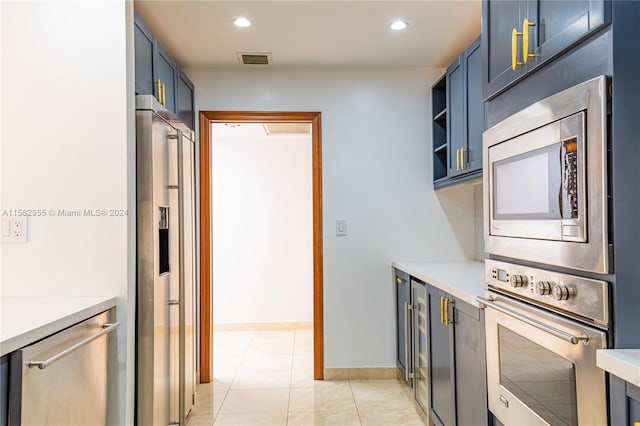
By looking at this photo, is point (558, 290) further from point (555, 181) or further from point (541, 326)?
point (555, 181)

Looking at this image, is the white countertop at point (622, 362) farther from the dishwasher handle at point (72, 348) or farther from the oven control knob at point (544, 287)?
the dishwasher handle at point (72, 348)

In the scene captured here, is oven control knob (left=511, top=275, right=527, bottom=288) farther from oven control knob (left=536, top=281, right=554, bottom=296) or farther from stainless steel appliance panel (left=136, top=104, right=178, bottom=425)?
stainless steel appliance panel (left=136, top=104, right=178, bottom=425)

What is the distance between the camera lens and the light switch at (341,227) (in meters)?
3.42

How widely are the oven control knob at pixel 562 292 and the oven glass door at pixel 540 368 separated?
0.20 feet

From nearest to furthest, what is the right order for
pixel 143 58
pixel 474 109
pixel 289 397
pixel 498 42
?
1. pixel 498 42
2. pixel 143 58
3. pixel 474 109
4. pixel 289 397

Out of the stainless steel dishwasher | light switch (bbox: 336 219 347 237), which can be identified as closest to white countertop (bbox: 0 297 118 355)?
the stainless steel dishwasher

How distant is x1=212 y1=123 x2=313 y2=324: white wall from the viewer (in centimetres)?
509

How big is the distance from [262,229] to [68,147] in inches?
130

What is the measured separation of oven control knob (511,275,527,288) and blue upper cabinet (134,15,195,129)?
189 centimetres

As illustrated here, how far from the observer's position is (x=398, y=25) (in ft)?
8.73

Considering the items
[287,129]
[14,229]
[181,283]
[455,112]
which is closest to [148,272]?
[181,283]

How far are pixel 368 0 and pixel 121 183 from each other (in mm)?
1545

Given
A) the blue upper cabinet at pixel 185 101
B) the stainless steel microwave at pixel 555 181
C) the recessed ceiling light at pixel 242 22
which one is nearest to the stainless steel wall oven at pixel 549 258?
the stainless steel microwave at pixel 555 181

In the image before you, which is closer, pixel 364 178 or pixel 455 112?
pixel 455 112
